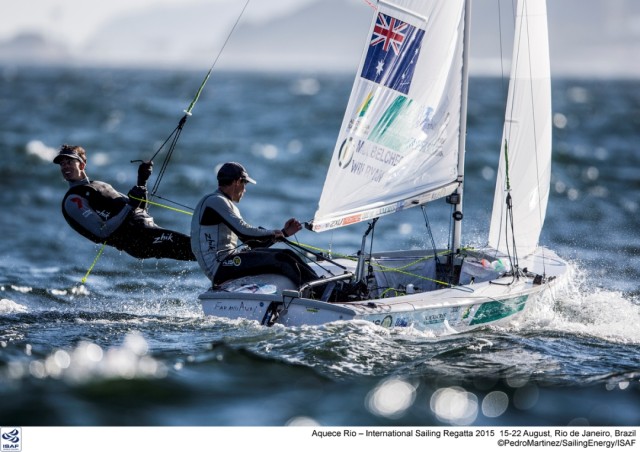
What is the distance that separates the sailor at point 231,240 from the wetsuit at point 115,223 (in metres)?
A: 0.59

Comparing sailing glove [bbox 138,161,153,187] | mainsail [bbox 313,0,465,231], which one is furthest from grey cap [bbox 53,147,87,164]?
mainsail [bbox 313,0,465,231]

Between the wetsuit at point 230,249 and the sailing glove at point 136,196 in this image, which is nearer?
the wetsuit at point 230,249

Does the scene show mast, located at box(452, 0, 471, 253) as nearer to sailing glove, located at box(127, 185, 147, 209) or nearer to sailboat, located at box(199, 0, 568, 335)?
sailboat, located at box(199, 0, 568, 335)

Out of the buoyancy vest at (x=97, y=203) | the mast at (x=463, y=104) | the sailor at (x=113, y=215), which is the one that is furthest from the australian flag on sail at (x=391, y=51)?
the buoyancy vest at (x=97, y=203)

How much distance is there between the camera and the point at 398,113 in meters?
7.77

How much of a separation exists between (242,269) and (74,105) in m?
29.9

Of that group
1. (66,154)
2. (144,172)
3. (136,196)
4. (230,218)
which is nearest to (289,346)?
(230,218)

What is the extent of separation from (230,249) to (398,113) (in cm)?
173

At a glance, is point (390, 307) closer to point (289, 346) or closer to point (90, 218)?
point (289, 346)

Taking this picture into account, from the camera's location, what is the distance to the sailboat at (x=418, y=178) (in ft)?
23.2

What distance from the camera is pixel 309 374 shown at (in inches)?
246

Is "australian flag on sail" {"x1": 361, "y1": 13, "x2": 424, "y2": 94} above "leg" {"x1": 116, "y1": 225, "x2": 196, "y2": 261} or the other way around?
above

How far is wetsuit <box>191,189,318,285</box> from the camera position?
713 centimetres

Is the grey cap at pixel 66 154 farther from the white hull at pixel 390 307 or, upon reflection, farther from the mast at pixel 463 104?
the mast at pixel 463 104
